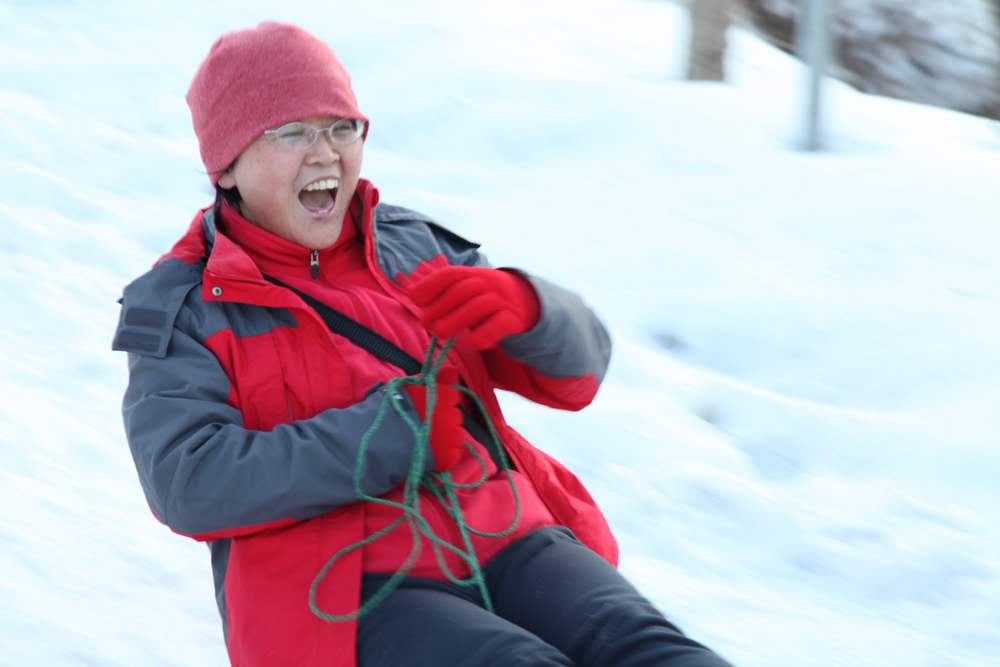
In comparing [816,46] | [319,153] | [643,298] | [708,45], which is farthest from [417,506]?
[708,45]

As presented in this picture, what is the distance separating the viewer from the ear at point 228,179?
7.56 feet

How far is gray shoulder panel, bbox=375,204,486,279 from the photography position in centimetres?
237

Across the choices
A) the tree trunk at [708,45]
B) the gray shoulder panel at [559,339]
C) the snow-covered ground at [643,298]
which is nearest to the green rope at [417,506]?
the gray shoulder panel at [559,339]

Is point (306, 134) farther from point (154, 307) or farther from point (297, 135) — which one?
point (154, 307)

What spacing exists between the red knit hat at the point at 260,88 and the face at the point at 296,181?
0.03m

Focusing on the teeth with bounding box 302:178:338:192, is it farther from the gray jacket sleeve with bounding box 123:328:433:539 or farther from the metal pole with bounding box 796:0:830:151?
the metal pole with bounding box 796:0:830:151

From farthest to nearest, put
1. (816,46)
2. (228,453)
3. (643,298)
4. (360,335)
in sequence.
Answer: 1. (816,46)
2. (643,298)
3. (360,335)
4. (228,453)

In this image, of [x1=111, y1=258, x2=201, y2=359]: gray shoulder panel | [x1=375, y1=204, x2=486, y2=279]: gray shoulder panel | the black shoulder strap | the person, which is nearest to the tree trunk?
[x1=375, y1=204, x2=486, y2=279]: gray shoulder panel

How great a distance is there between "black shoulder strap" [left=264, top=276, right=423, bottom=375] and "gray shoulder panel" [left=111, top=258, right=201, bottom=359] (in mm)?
159

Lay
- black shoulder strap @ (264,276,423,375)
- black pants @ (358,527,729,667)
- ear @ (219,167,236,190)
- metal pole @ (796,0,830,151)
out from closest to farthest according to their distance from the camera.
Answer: black pants @ (358,527,729,667), black shoulder strap @ (264,276,423,375), ear @ (219,167,236,190), metal pole @ (796,0,830,151)

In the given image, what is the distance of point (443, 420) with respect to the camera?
2061 millimetres

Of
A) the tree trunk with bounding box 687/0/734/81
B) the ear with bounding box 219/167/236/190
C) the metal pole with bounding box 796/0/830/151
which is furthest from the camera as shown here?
the tree trunk with bounding box 687/0/734/81

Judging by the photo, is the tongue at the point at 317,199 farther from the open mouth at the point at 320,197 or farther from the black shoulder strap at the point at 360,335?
the black shoulder strap at the point at 360,335

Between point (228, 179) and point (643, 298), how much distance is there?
2559 millimetres
